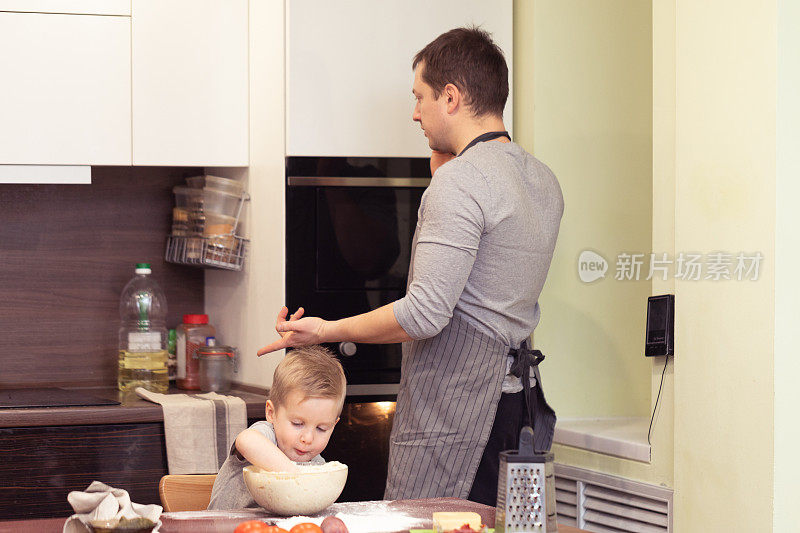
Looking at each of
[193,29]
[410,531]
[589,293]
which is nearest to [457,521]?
[410,531]

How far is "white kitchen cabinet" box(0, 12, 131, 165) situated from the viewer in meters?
2.49

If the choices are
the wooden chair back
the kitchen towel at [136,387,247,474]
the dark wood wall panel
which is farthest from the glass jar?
the wooden chair back

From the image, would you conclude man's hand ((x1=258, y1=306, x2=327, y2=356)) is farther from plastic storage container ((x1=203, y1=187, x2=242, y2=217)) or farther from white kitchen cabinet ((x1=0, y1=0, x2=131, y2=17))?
white kitchen cabinet ((x1=0, y1=0, x2=131, y2=17))

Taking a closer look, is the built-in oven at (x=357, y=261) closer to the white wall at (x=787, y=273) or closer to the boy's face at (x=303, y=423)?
the boy's face at (x=303, y=423)

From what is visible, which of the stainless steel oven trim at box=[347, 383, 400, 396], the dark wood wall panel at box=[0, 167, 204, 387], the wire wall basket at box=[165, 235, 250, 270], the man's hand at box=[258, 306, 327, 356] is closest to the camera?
the man's hand at box=[258, 306, 327, 356]

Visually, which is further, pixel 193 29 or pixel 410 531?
pixel 193 29

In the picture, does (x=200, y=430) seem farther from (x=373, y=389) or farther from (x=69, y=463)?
(x=373, y=389)

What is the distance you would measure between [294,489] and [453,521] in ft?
0.78

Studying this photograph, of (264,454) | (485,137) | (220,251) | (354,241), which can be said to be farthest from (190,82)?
(264,454)

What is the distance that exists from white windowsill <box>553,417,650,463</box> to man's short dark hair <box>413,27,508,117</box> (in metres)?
0.82

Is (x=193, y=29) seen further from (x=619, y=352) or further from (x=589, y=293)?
(x=619, y=352)

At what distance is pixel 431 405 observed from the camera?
6.29ft

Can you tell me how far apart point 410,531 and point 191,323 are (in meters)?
1.67

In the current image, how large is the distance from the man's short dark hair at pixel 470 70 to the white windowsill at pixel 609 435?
2.70ft
